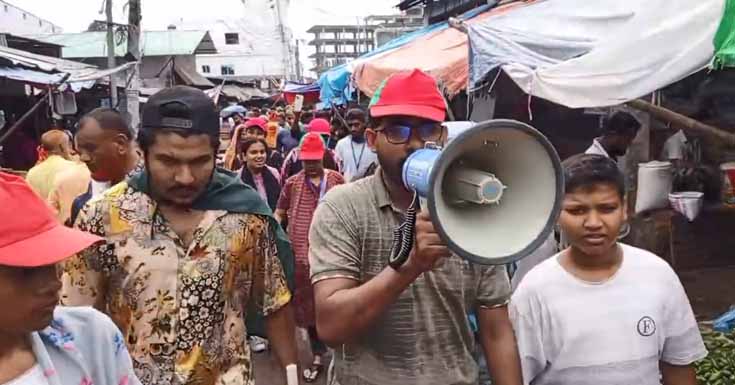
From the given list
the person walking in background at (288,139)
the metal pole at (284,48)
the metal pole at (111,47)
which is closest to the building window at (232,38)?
the metal pole at (284,48)

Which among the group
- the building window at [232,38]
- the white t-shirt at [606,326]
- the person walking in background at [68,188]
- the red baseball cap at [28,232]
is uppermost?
the building window at [232,38]

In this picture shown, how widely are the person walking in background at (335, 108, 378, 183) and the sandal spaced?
2260 mm

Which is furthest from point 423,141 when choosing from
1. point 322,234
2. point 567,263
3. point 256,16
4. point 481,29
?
point 256,16

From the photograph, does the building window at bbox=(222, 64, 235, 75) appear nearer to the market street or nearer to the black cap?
the market street

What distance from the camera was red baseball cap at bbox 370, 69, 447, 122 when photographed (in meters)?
1.96

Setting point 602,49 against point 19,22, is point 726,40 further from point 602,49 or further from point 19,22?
point 19,22

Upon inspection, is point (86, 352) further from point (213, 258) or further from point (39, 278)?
point (213, 258)

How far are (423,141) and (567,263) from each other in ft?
2.34

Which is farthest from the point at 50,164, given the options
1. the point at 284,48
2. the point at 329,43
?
the point at 329,43

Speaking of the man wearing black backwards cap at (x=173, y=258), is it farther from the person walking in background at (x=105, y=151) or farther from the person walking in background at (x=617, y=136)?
the person walking in background at (x=617, y=136)

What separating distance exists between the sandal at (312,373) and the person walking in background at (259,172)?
51.5 inches

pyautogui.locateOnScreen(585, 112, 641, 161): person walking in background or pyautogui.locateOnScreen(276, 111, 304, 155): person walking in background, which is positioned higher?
pyautogui.locateOnScreen(585, 112, 641, 161): person walking in background

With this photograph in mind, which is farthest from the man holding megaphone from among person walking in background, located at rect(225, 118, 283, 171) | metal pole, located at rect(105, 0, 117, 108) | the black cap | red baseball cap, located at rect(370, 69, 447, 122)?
metal pole, located at rect(105, 0, 117, 108)

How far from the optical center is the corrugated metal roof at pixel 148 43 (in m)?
28.8
